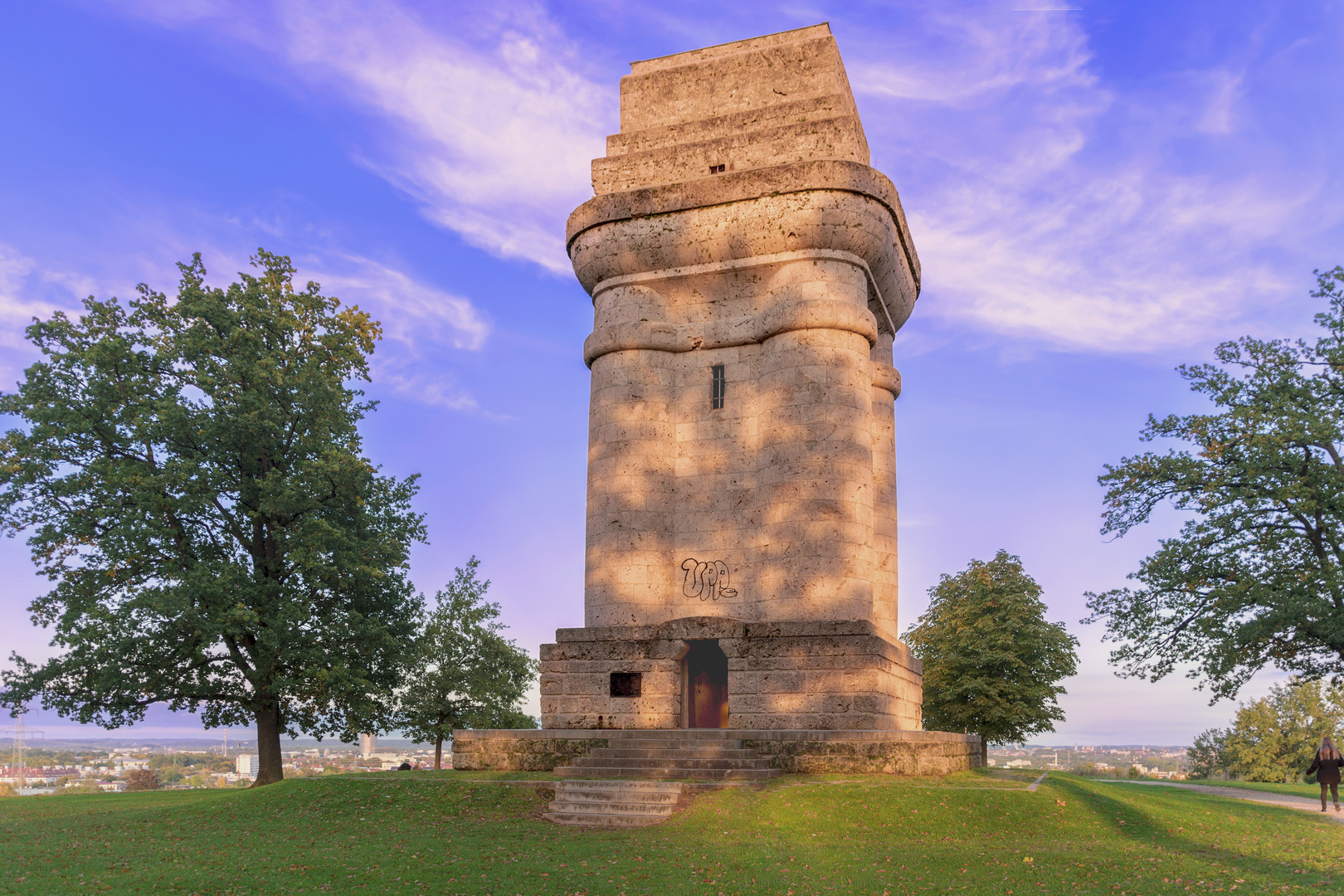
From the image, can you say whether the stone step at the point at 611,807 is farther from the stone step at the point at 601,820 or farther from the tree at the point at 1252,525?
the tree at the point at 1252,525

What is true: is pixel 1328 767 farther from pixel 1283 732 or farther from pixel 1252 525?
pixel 1283 732

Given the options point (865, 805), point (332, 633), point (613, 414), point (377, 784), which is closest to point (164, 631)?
point (332, 633)

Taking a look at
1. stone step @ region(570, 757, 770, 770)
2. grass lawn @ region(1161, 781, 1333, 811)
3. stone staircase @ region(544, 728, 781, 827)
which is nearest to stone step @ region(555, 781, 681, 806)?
stone staircase @ region(544, 728, 781, 827)

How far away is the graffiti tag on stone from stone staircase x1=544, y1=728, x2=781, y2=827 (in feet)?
11.0

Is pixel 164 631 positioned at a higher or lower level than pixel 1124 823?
higher

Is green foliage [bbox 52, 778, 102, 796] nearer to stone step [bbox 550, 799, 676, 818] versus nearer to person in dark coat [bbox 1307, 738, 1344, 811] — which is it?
stone step [bbox 550, 799, 676, 818]

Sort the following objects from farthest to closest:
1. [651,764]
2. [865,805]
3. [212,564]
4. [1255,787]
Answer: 1. [1255,787]
2. [212,564]
3. [651,764]
4. [865,805]

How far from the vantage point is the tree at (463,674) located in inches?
1302

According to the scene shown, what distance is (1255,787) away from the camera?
27688mm

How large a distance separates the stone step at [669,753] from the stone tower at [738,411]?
4.70 ft

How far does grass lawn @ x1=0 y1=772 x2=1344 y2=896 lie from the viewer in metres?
10.9

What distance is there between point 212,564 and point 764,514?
549 inches

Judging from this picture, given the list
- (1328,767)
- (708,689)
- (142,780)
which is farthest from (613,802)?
(142,780)

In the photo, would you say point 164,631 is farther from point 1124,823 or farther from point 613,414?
point 1124,823
